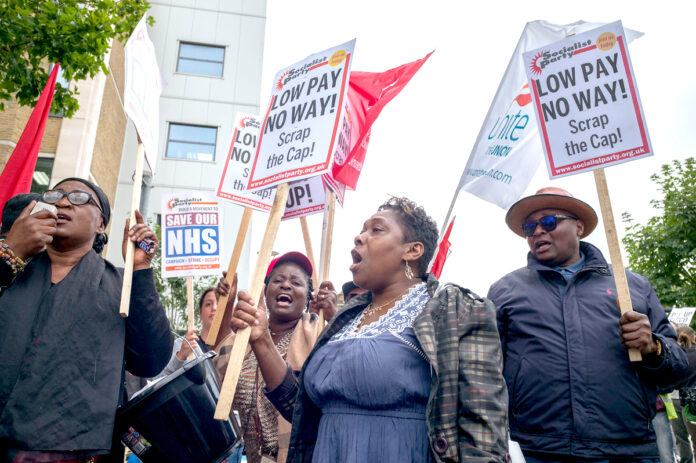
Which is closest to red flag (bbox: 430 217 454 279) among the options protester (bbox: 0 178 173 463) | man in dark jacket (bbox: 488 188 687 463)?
man in dark jacket (bbox: 488 188 687 463)

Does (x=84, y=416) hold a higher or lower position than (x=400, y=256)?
lower

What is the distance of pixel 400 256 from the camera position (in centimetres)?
281

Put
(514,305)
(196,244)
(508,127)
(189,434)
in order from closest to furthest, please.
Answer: (189,434)
(514,305)
(508,127)
(196,244)

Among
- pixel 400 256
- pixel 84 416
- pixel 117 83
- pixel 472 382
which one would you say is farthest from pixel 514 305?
pixel 117 83

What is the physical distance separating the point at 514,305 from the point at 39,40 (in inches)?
241

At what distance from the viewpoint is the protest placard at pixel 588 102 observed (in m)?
3.25

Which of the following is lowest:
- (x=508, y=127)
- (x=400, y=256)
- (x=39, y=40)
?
(x=400, y=256)

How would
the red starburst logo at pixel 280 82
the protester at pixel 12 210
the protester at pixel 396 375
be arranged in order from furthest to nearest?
the red starburst logo at pixel 280 82 → the protester at pixel 12 210 → the protester at pixel 396 375

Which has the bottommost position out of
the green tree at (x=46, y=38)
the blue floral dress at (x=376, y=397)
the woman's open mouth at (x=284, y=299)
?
the blue floral dress at (x=376, y=397)

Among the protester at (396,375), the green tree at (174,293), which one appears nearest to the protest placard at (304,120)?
the protester at (396,375)

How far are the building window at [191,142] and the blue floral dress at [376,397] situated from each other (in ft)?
69.0

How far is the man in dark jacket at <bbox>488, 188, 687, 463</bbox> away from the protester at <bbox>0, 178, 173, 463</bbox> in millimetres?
1992

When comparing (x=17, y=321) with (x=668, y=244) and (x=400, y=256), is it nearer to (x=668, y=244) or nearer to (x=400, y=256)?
(x=400, y=256)

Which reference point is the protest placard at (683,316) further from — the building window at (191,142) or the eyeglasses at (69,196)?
the building window at (191,142)
